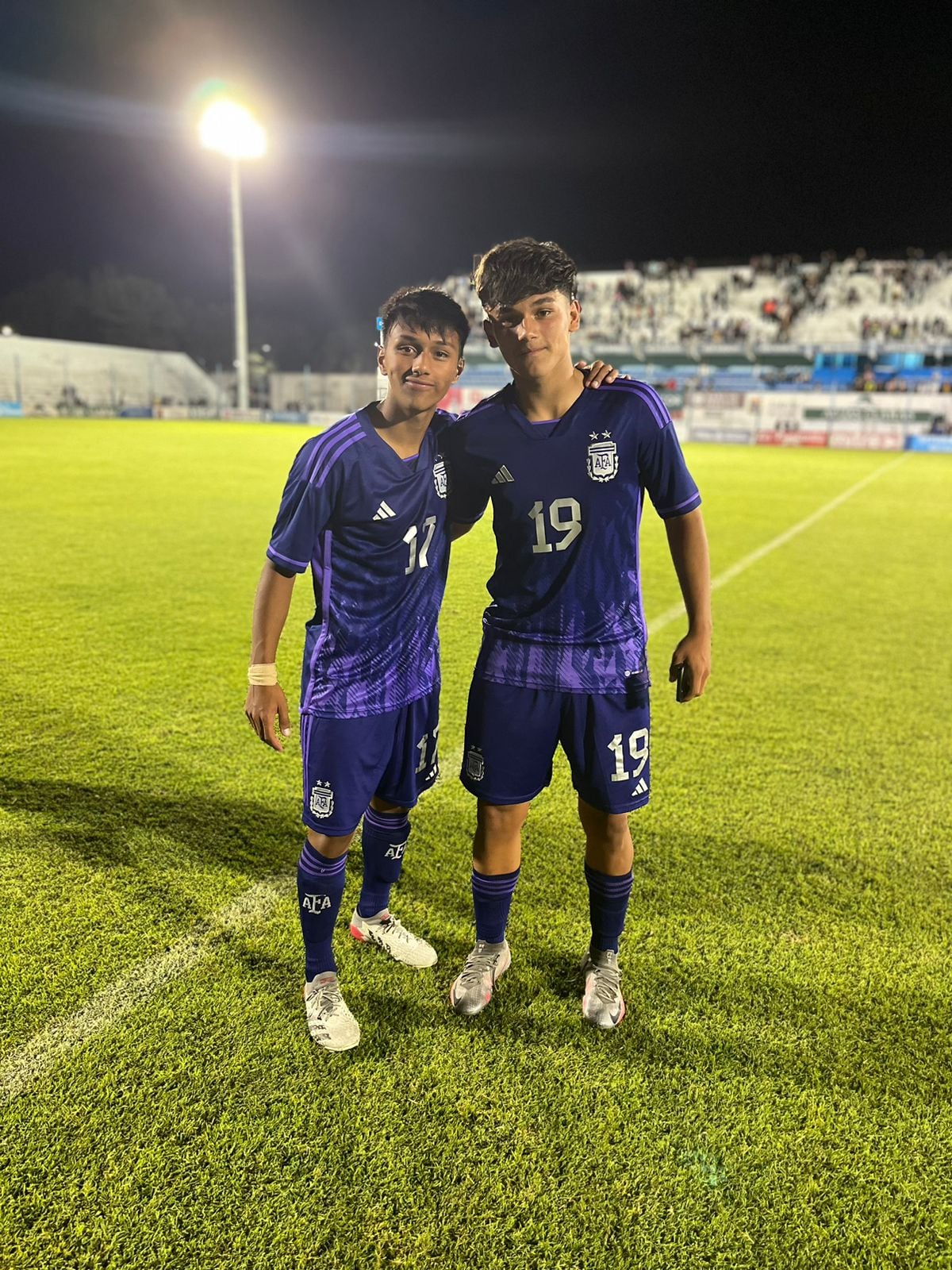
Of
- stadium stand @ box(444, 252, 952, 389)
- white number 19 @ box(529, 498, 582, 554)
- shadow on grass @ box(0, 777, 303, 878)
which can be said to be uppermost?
stadium stand @ box(444, 252, 952, 389)

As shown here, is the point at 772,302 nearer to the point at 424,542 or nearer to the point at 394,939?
the point at 424,542

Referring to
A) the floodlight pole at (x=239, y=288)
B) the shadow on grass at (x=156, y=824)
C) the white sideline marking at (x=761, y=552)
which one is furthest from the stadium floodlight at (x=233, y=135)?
the shadow on grass at (x=156, y=824)

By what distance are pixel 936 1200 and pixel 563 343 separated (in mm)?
2069

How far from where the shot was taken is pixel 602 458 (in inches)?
80.0

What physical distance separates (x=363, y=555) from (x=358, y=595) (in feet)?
0.34

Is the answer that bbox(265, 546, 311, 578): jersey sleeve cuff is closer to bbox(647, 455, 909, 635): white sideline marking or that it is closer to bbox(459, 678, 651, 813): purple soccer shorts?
bbox(459, 678, 651, 813): purple soccer shorts

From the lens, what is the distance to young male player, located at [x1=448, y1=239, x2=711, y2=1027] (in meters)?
2.03

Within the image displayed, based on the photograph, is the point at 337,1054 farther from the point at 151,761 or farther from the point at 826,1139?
the point at 151,761

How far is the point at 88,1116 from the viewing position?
1.84m

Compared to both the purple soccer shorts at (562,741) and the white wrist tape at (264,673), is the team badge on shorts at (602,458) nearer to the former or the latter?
the purple soccer shorts at (562,741)

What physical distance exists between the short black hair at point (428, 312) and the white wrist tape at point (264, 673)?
90cm

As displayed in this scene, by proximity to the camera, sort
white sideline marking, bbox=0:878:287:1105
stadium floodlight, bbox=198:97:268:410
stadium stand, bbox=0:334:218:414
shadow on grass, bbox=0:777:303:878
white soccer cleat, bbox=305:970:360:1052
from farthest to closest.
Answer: stadium stand, bbox=0:334:218:414 < stadium floodlight, bbox=198:97:268:410 < shadow on grass, bbox=0:777:303:878 < white soccer cleat, bbox=305:970:360:1052 < white sideline marking, bbox=0:878:287:1105

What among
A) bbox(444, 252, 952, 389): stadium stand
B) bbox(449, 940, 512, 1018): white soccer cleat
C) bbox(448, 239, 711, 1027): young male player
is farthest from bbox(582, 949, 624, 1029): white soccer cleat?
bbox(444, 252, 952, 389): stadium stand

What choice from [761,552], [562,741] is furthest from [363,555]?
[761,552]
